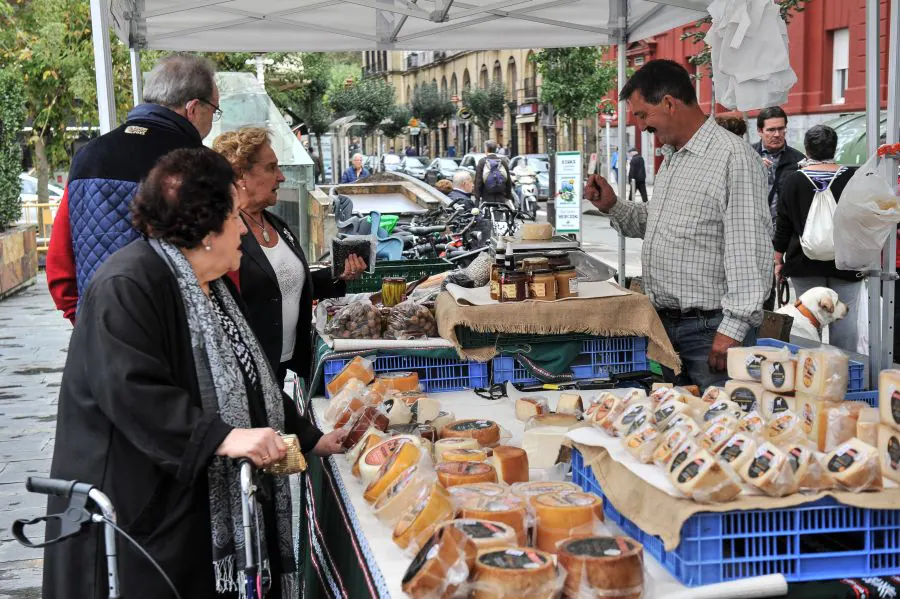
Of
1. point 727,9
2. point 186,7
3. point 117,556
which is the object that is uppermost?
point 186,7

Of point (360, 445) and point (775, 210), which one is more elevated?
point (775, 210)

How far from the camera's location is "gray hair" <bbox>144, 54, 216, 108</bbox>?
3.98m

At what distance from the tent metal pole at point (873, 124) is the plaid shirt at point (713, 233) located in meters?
0.47

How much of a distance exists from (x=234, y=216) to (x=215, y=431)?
0.58 metres

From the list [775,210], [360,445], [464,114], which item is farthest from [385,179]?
[464,114]

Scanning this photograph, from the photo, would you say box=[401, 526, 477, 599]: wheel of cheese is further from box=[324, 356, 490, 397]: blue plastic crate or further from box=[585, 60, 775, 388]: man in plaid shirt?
box=[324, 356, 490, 397]: blue plastic crate

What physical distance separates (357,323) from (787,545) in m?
2.62

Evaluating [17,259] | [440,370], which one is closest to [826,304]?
[440,370]

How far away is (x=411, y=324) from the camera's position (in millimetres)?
4438

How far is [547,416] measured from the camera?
333cm

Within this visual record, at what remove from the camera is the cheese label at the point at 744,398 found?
290 cm

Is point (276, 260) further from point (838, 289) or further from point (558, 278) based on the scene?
point (838, 289)

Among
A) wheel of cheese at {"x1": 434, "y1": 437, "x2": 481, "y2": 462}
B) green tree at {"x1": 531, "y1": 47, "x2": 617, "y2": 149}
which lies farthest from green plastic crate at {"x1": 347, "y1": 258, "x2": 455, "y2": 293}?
green tree at {"x1": 531, "y1": 47, "x2": 617, "y2": 149}

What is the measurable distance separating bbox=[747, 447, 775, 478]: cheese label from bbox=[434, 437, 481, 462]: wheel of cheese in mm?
1000
